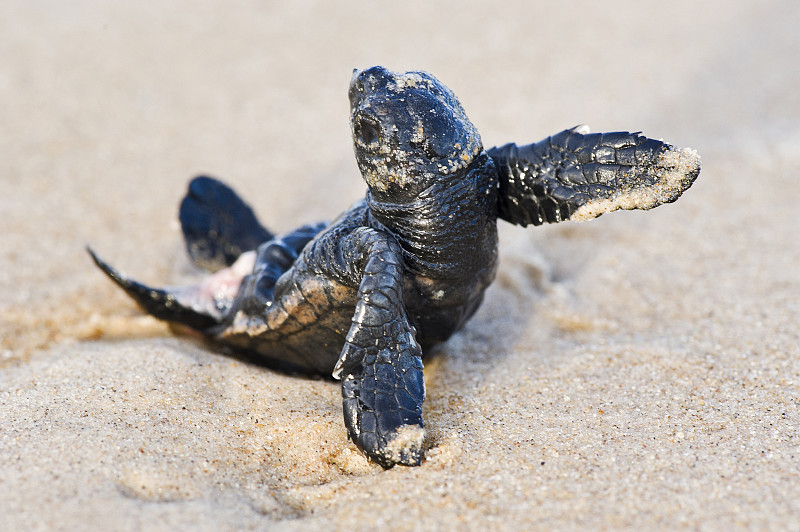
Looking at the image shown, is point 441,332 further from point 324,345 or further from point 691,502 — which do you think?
point 691,502

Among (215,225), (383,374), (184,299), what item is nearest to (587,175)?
(383,374)

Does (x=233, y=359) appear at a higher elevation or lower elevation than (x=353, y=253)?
lower

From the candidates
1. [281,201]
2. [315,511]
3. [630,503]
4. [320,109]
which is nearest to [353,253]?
[315,511]

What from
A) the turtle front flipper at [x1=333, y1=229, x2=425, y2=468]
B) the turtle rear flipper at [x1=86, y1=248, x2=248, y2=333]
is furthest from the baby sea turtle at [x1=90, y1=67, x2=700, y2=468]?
the turtle rear flipper at [x1=86, y1=248, x2=248, y2=333]

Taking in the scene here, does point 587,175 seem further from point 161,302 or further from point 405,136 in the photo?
point 161,302

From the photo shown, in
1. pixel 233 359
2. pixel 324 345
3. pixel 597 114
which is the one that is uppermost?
pixel 597 114

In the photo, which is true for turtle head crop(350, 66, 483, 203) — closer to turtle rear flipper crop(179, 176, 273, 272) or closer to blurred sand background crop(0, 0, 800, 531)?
blurred sand background crop(0, 0, 800, 531)

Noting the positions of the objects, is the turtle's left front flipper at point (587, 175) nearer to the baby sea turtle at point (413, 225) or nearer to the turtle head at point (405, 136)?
the baby sea turtle at point (413, 225)

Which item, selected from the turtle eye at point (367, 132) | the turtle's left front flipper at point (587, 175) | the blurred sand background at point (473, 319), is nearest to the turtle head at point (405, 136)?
the turtle eye at point (367, 132)

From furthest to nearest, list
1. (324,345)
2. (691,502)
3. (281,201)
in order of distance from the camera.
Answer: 1. (281,201)
2. (324,345)
3. (691,502)
